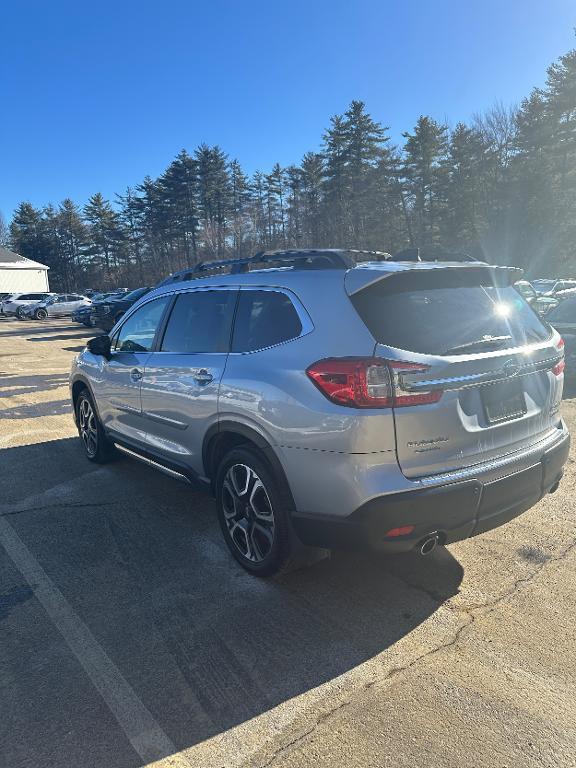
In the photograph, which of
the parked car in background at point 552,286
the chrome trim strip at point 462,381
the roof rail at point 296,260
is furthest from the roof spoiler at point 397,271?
the parked car in background at point 552,286

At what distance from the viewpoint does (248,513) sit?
3307 millimetres

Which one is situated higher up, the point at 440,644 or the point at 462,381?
the point at 462,381

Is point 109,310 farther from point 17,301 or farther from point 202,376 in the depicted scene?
point 202,376

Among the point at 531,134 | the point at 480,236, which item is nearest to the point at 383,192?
the point at 480,236

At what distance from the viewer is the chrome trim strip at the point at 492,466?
104 inches

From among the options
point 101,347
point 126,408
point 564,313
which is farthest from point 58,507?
point 564,313

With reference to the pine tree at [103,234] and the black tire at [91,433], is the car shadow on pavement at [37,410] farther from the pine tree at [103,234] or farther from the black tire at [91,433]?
the pine tree at [103,234]

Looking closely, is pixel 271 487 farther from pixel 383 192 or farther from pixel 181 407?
pixel 383 192

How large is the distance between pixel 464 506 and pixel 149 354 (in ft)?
8.93

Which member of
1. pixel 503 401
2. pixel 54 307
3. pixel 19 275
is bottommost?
pixel 503 401

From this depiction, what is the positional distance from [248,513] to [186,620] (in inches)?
26.9

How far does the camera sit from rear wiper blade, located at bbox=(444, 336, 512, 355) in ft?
8.92

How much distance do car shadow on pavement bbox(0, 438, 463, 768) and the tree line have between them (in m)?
43.5

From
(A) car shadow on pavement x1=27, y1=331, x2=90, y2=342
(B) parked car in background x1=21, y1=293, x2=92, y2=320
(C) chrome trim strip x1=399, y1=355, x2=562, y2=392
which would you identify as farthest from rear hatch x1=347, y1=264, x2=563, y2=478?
(B) parked car in background x1=21, y1=293, x2=92, y2=320
